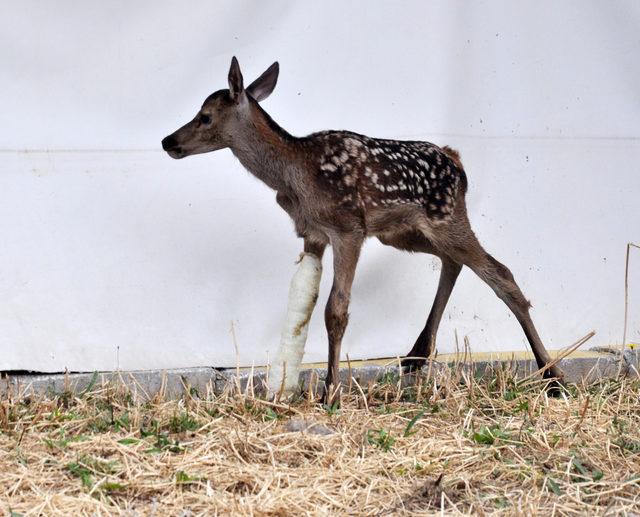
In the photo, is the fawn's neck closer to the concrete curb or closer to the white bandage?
the white bandage

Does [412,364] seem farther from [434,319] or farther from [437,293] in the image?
[437,293]

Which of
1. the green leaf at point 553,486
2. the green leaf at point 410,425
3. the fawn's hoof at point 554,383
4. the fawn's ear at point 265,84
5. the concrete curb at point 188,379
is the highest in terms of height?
the fawn's ear at point 265,84

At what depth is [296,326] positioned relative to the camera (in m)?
5.07

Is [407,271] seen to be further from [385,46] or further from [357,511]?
[357,511]

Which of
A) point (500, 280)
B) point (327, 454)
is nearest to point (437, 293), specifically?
point (500, 280)

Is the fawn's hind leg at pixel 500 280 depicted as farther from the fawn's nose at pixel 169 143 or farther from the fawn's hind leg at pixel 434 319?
the fawn's nose at pixel 169 143

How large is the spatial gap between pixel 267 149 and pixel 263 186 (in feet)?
2.04

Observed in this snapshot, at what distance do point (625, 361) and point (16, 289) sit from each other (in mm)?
3252

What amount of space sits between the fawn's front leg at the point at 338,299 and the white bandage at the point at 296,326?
11cm

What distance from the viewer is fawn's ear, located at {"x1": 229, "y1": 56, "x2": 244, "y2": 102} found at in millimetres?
5027

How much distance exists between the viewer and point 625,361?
5.94 m

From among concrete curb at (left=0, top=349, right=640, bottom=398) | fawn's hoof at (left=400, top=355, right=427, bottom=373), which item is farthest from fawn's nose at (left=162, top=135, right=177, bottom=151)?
fawn's hoof at (left=400, top=355, right=427, bottom=373)

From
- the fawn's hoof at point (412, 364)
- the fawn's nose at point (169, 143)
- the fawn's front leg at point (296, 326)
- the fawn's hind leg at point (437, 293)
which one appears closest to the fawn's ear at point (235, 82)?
the fawn's nose at point (169, 143)

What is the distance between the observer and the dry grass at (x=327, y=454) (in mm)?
3617
